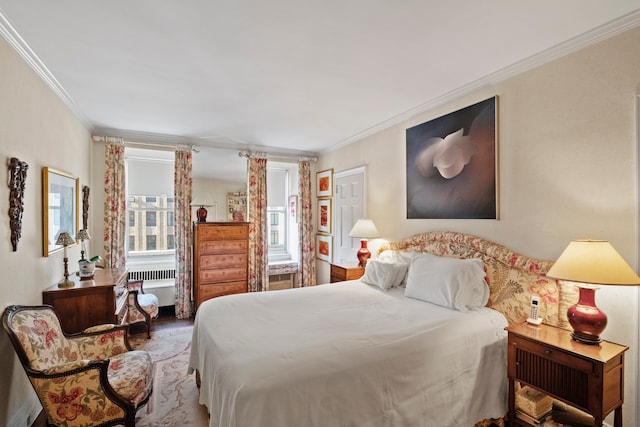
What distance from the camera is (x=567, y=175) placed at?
2129mm

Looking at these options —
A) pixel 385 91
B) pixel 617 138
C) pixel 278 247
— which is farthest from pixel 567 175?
pixel 278 247

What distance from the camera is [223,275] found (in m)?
4.59

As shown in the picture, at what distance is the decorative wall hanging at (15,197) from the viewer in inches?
77.9

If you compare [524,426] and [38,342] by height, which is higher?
[38,342]

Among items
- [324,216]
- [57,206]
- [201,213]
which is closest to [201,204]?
[201,213]

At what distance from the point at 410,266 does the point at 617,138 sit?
5.87 feet

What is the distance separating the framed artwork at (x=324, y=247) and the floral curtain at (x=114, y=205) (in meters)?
3.07

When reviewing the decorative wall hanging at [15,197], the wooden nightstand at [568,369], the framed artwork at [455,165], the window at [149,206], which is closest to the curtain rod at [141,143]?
the window at [149,206]

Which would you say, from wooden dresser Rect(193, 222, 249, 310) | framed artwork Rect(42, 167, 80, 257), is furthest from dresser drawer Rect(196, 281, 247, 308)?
framed artwork Rect(42, 167, 80, 257)

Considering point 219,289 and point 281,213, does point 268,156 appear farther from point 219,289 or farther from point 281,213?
point 219,289

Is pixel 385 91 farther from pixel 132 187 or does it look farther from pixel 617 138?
pixel 132 187

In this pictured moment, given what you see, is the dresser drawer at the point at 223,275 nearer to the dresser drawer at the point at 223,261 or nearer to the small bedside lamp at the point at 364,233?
the dresser drawer at the point at 223,261

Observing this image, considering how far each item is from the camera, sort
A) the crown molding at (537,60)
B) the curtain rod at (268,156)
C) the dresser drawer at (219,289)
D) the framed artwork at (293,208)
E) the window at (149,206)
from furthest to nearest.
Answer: the framed artwork at (293,208) < the curtain rod at (268,156) < the window at (149,206) < the dresser drawer at (219,289) < the crown molding at (537,60)

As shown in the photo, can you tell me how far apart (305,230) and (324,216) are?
44 cm
